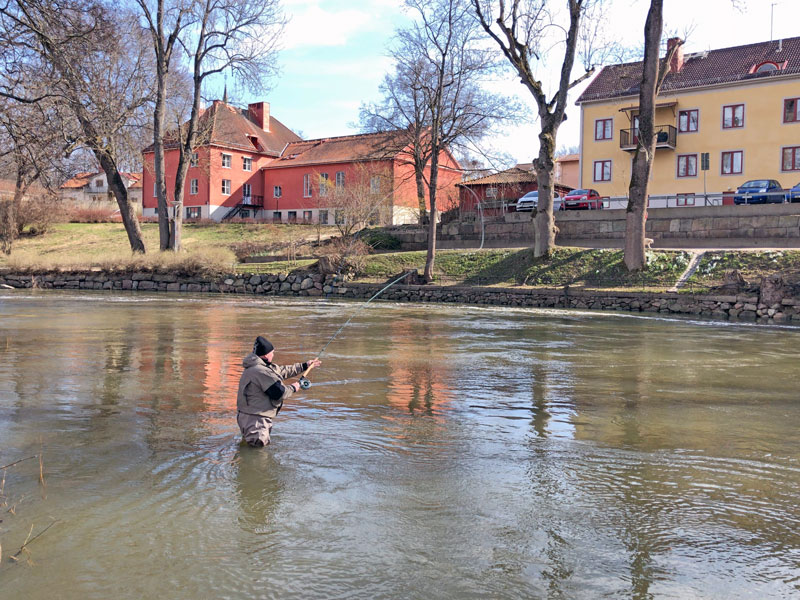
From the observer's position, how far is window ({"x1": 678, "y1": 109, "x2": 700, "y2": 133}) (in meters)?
42.8

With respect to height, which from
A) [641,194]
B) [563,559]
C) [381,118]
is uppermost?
[381,118]

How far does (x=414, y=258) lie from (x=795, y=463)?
27.0m

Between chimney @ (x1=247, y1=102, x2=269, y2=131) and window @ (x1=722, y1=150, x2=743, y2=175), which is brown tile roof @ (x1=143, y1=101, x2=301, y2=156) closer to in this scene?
chimney @ (x1=247, y1=102, x2=269, y2=131)

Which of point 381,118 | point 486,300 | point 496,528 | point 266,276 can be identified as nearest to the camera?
point 496,528

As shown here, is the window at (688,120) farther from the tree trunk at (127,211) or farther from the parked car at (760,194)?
the tree trunk at (127,211)

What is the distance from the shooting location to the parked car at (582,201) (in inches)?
1465

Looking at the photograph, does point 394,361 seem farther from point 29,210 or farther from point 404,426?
point 29,210

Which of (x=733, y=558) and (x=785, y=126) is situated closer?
(x=733, y=558)

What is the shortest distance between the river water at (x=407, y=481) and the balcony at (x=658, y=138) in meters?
33.3

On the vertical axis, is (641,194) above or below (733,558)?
above

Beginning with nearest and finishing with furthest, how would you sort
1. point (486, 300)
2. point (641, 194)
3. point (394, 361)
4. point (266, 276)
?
point (394, 361)
point (641, 194)
point (486, 300)
point (266, 276)

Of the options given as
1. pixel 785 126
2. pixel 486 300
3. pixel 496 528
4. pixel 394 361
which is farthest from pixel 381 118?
pixel 496 528

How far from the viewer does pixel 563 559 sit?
4410mm

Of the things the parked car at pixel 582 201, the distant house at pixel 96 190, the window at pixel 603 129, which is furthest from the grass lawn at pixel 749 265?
the distant house at pixel 96 190
